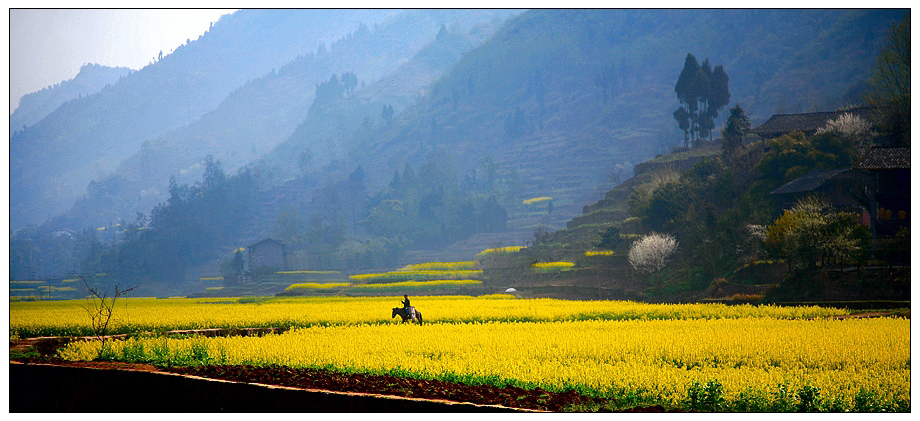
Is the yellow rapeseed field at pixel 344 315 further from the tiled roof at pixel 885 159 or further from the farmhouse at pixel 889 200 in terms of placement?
the farmhouse at pixel 889 200

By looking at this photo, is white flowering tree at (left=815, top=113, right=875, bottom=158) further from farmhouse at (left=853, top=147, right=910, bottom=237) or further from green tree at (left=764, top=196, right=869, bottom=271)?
farmhouse at (left=853, top=147, right=910, bottom=237)

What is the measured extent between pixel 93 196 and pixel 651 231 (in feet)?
525

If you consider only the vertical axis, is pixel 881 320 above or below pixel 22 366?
below

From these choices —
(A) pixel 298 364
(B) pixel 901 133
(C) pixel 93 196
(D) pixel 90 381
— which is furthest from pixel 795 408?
(C) pixel 93 196

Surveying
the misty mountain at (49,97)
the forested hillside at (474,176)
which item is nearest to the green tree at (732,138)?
the forested hillside at (474,176)

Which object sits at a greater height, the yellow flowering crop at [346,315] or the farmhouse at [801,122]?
the farmhouse at [801,122]

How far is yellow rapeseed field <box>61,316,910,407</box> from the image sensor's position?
12414mm

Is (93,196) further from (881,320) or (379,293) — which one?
(881,320)

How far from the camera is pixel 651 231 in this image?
162ft

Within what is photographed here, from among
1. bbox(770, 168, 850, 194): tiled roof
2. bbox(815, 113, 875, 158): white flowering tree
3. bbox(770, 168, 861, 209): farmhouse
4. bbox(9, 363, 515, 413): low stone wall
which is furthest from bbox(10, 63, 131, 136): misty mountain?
bbox(815, 113, 875, 158): white flowering tree

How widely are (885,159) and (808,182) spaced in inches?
566

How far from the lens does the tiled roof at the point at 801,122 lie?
2024 inches

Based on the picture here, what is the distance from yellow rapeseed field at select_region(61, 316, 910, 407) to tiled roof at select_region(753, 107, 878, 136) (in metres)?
36.1

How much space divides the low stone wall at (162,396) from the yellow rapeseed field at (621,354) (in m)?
1.46
